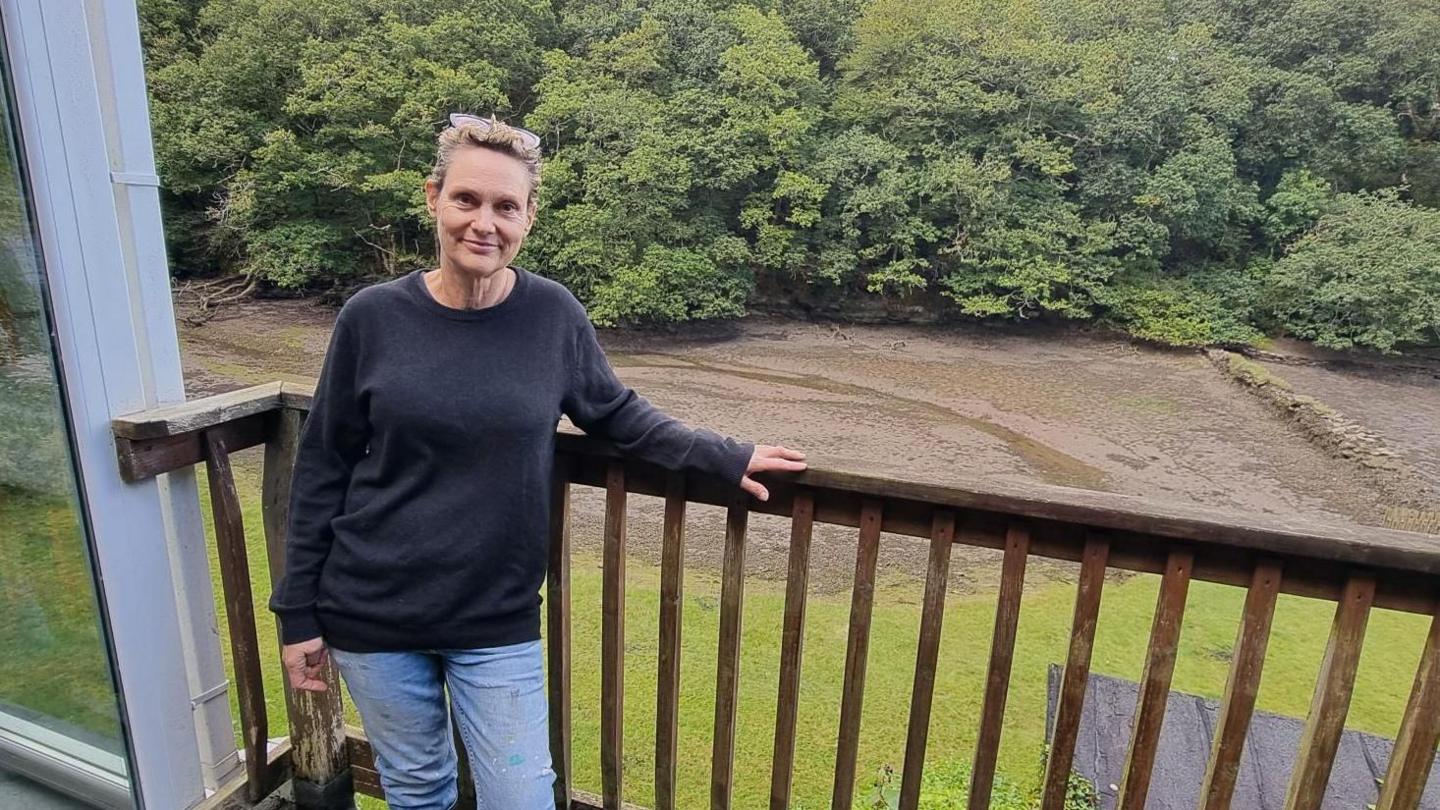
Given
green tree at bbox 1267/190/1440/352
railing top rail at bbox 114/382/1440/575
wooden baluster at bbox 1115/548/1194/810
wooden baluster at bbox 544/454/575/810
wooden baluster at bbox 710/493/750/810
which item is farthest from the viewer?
green tree at bbox 1267/190/1440/352

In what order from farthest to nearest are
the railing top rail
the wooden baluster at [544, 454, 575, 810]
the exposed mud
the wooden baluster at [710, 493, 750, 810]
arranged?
the exposed mud → the wooden baluster at [544, 454, 575, 810] → the wooden baluster at [710, 493, 750, 810] → the railing top rail

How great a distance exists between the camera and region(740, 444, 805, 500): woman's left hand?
1281 millimetres

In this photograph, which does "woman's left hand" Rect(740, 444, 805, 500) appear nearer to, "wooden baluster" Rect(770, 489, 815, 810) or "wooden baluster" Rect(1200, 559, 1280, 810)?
"wooden baluster" Rect(770, 489, 815, 810)

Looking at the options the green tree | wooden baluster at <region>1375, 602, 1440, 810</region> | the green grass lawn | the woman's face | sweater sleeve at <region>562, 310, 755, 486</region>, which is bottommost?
the green grass lawn

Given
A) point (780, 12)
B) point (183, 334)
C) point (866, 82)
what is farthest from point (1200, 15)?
point (183, 334)

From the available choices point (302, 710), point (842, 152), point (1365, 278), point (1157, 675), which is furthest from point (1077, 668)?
point (1365, 278)

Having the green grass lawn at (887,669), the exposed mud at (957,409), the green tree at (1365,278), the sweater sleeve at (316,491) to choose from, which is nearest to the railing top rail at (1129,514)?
the sweater sleeve at (316,491)

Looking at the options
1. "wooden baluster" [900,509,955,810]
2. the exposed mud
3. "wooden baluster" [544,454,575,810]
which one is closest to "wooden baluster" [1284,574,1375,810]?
"wooden baluster" [900,509,955,810]

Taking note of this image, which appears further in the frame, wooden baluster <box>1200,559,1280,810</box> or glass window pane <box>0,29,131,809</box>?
glass window pane <box>0,29,131,809</box>

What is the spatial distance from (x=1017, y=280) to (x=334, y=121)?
583 inches

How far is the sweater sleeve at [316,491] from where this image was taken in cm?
124

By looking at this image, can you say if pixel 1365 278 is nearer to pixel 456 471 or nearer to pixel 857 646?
pixel 857 646

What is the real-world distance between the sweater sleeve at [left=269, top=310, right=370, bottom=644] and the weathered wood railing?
0.34m

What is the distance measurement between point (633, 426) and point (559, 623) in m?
0.47
